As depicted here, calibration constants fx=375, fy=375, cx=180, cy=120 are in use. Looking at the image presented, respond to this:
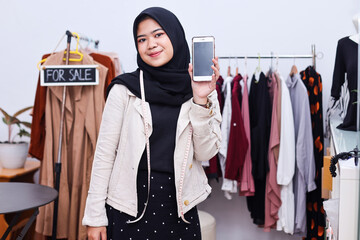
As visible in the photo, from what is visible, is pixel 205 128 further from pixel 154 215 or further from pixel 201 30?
pixel 201 30

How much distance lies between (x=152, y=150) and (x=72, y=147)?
1156 mm

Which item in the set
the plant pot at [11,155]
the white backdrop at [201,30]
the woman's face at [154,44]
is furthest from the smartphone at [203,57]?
the plant pot at [11,155]

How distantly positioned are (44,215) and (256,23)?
6.32 feet

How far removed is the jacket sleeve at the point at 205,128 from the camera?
4.05 feet

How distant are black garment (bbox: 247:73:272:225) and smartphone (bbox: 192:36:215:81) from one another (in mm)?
1193

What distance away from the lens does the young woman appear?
1.29 m

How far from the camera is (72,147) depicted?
2.31 meters

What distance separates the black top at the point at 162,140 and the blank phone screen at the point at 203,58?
0.19 m

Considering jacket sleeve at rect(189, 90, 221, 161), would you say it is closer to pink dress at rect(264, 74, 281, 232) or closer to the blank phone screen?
the blank phone screen

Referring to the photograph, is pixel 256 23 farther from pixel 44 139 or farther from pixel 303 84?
pixel 44 139

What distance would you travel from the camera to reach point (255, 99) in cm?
244

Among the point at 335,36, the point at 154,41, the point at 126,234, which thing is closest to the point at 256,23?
the point at 335,36

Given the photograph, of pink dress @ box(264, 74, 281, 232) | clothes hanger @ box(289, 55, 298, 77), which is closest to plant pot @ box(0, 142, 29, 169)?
pink dress @ box(264, 74, 281, 232)

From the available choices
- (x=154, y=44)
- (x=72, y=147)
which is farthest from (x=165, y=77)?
(x=72, y=147)
